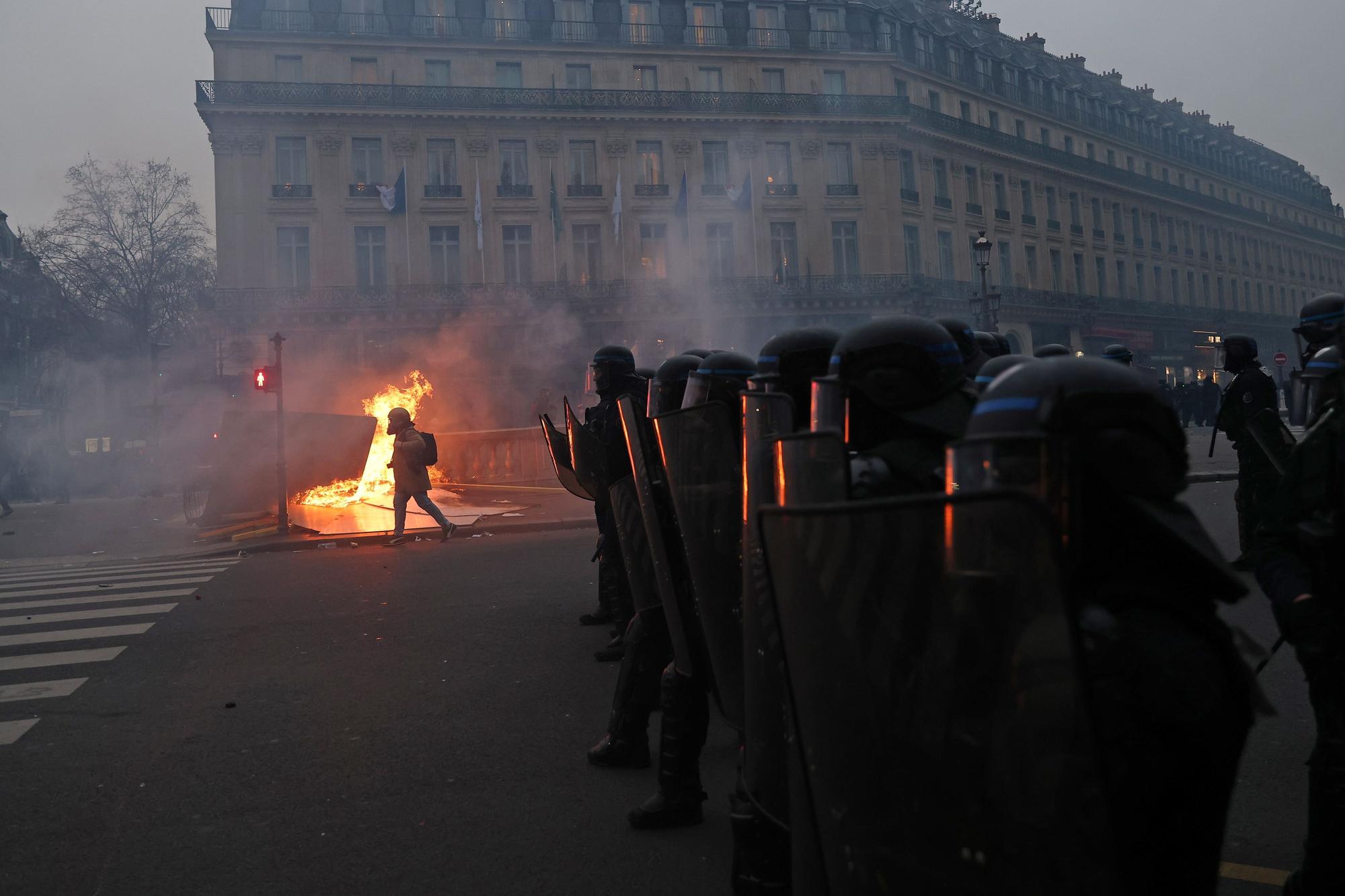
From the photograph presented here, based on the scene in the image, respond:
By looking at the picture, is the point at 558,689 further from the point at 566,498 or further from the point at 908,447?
the point at 566,498

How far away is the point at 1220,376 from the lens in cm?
5116

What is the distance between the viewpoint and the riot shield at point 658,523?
2.93 m

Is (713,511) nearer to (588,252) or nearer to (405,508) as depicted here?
(405,508)

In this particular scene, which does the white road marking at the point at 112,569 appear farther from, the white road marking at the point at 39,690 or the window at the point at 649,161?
the window at the point at 649,161

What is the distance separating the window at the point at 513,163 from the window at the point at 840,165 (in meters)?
11.3

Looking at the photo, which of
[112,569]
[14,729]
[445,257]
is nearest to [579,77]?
[445,257]

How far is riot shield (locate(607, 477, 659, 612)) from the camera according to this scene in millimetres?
3703

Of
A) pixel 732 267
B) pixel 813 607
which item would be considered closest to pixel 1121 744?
pixel 813 607

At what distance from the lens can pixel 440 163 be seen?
34375 mm

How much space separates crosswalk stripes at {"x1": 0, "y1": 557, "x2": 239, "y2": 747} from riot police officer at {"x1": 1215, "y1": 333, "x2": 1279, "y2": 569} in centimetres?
770

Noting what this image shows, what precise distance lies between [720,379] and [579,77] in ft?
116

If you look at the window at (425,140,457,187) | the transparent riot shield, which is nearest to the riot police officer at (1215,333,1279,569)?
the transparent riot shield

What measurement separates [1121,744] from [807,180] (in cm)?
3810

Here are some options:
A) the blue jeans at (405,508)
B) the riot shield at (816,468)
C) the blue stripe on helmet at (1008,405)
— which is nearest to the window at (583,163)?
the blue jeans at (405,508)
